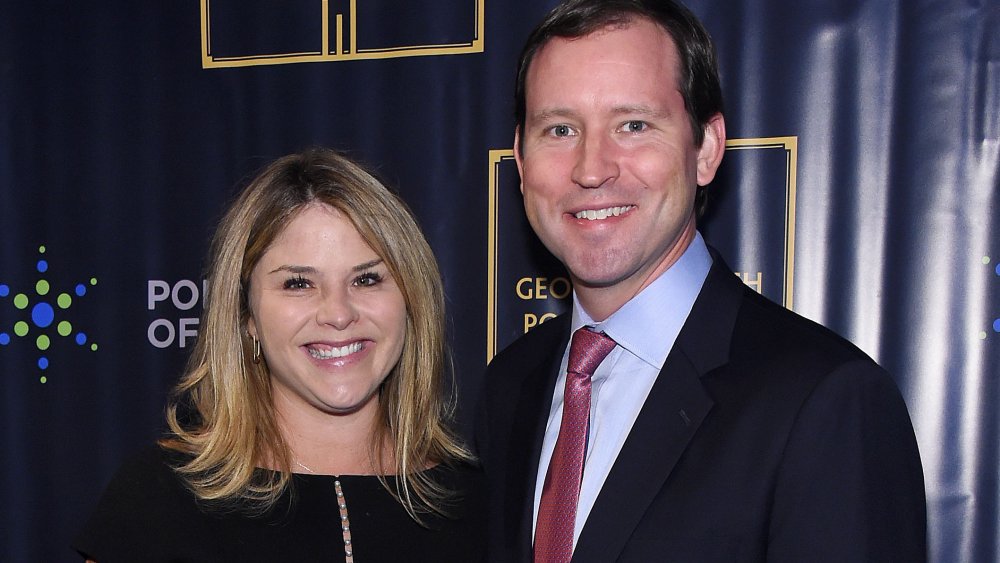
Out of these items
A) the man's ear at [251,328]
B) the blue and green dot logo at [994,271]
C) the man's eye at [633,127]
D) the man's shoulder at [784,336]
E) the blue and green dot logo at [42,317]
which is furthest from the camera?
the blue and green dot logo at [42,317]

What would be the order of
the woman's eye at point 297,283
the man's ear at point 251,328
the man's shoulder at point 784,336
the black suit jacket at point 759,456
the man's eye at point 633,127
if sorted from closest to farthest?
the black suit jacket at point 759,456 → the man's shoulder at point 784,336 → the man's eye at point 633,127 → the woman's eye at point 297,283 → the man's ear at point 251,328

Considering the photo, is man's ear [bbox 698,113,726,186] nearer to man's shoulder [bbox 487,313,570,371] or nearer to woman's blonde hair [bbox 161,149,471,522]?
man's shoulder [bbox 487,313,570,371]

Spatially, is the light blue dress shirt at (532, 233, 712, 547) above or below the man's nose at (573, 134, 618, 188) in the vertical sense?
below

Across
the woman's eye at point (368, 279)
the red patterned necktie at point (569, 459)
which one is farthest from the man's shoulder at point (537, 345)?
the woman's eye at point (368, 279)

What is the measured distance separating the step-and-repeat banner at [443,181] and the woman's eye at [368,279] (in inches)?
38.6

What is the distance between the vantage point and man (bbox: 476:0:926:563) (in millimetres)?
1489

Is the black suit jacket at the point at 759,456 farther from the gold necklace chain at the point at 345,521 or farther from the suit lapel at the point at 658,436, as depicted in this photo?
the gold necklace chain at the point at 345,521

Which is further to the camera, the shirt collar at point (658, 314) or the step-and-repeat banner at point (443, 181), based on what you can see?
the step-and-repeat banner at point (443, 181)

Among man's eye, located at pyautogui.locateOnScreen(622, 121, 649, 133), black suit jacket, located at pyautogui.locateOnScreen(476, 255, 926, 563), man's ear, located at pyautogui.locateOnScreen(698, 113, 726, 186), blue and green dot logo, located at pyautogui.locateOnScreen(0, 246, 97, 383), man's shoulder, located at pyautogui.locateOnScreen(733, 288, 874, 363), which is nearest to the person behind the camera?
black suit jacket, located at pyautogui.locateOnScreen(476, 255, 926, 563)

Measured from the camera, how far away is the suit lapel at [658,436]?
64.3 inches

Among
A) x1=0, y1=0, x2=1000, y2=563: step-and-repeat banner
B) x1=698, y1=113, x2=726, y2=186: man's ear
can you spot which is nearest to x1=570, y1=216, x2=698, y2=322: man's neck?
x1=698, y1=113, x2=726, y2=186: man's ear

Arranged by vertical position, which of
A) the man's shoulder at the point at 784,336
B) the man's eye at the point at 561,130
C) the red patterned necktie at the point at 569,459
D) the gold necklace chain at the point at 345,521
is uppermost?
the man's eye at the point at 561,130

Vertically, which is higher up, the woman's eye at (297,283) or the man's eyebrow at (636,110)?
the man's eyebrow at (636,110)

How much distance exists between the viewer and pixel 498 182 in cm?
311
